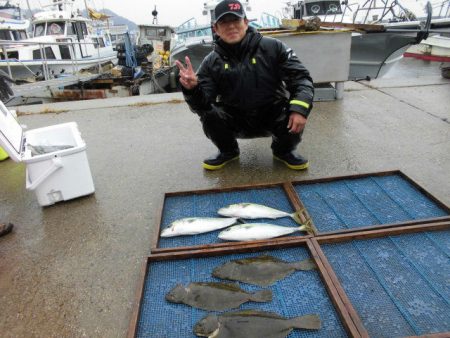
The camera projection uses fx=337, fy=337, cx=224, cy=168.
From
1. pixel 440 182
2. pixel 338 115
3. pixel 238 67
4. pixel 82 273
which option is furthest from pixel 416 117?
pixel 82 273

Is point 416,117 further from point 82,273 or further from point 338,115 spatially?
point 82,273

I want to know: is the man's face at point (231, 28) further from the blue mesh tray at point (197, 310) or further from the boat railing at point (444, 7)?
the boat railing at point (444, 7)

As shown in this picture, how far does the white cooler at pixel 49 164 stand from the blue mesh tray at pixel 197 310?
3.97ft

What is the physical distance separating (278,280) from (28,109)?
6.11 m

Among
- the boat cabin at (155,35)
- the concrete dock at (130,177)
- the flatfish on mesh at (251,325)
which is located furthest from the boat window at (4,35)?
the flatfish on mesh at (251,325)

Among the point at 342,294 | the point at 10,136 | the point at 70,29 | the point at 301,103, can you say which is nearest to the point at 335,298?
the point at 342,294

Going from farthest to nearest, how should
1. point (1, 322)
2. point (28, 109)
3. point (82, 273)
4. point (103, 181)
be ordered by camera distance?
point (28, 109) → point (103, 181) → point (82, 273) → point (1, 322)

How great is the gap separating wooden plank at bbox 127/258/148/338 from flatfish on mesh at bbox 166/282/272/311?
0.15 m

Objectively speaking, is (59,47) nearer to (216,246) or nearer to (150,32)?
(150,32)

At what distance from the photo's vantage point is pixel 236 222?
2.43 metres

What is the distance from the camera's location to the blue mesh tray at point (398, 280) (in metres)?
1.64

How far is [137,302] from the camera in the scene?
1763mm

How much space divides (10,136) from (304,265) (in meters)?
2.24

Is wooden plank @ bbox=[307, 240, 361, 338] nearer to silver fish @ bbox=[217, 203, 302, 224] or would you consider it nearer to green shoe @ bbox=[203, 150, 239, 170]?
silver fish @ bbox=[217, 203, 302, 224]
